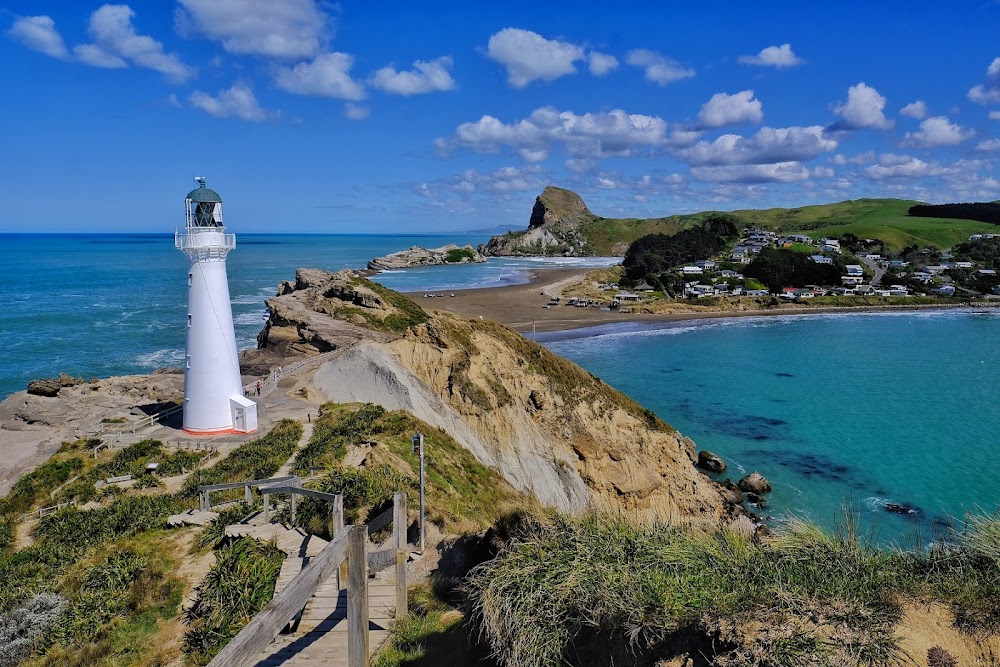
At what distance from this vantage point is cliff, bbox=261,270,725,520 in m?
23.3

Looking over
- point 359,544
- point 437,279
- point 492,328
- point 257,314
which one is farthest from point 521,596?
point 437,279

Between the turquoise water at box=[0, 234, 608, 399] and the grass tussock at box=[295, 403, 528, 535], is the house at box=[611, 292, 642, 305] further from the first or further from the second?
the grass tussock at box=[295, 403, 528, 535]

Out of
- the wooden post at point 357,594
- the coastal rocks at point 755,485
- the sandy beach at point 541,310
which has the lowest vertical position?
the coastal rocks at point 755,485

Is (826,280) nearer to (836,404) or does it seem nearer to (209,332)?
(836,404)

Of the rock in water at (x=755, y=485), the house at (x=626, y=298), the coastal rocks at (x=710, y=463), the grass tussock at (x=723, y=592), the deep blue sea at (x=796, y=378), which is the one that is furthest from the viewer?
the house at (x=626, y=298)

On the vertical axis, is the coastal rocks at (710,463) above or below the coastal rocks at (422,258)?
below

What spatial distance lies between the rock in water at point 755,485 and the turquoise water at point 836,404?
0.50 meters

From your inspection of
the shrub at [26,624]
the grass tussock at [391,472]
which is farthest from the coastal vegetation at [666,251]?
the shrub at [26,624]

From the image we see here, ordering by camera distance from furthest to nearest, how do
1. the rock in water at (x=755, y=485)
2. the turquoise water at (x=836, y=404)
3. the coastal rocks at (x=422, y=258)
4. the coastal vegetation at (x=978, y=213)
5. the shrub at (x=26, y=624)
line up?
the coastal vegetation at (x=978, y=213) → the coastal rocks at (x=422, y=258) → the rock in water at (x=755, y=485) → the turquoise water at (x=836, y=404) → the shrub at (x=26, y=624)

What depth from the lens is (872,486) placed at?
2853cm

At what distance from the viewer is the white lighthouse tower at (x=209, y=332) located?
751 inches

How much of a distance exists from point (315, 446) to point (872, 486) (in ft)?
83.8

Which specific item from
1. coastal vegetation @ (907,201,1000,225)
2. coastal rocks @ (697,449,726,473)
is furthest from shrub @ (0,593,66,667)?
coastal vegetation @ (907,201,1000,225)

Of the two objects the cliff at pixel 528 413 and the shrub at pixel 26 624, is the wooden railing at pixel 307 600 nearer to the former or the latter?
the shrub at pixel 26 624
